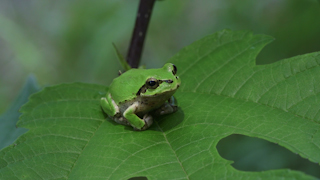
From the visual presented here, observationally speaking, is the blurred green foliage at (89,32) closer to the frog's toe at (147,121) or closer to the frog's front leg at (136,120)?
the frog's front leg at (136,120)

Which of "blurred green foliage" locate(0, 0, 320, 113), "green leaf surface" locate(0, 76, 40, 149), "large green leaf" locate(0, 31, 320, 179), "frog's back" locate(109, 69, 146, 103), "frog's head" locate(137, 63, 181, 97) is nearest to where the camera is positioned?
"large green leaf" locate(0, 31, 320, 179)

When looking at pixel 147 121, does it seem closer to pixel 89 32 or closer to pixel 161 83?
pixel 161 83

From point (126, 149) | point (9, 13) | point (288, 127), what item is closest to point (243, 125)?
point (288, 127)

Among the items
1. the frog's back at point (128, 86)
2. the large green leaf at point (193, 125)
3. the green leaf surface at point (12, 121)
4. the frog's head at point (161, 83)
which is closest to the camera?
the large green leaf at point (193, 125)

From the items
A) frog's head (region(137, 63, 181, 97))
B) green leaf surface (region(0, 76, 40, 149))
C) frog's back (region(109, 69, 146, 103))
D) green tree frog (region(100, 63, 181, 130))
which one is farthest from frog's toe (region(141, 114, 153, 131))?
green leaf surface (region(0, 76, 40, 149))

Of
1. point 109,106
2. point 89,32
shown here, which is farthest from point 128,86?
point 89,32

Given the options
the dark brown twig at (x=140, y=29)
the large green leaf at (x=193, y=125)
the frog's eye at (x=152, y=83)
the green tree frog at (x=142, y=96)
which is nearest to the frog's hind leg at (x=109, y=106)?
the green tree frog at (x=142, y=96)

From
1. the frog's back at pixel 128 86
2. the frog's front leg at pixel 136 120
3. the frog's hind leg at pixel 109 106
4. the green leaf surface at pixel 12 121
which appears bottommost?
the green leaf surface at pixel 12 121

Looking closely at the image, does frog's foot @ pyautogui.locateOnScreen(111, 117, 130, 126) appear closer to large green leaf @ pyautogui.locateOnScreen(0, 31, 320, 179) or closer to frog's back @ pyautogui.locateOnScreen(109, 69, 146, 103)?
large green leaf @ pyautogui.locateOnScreen(0, 31, 320, 179)
